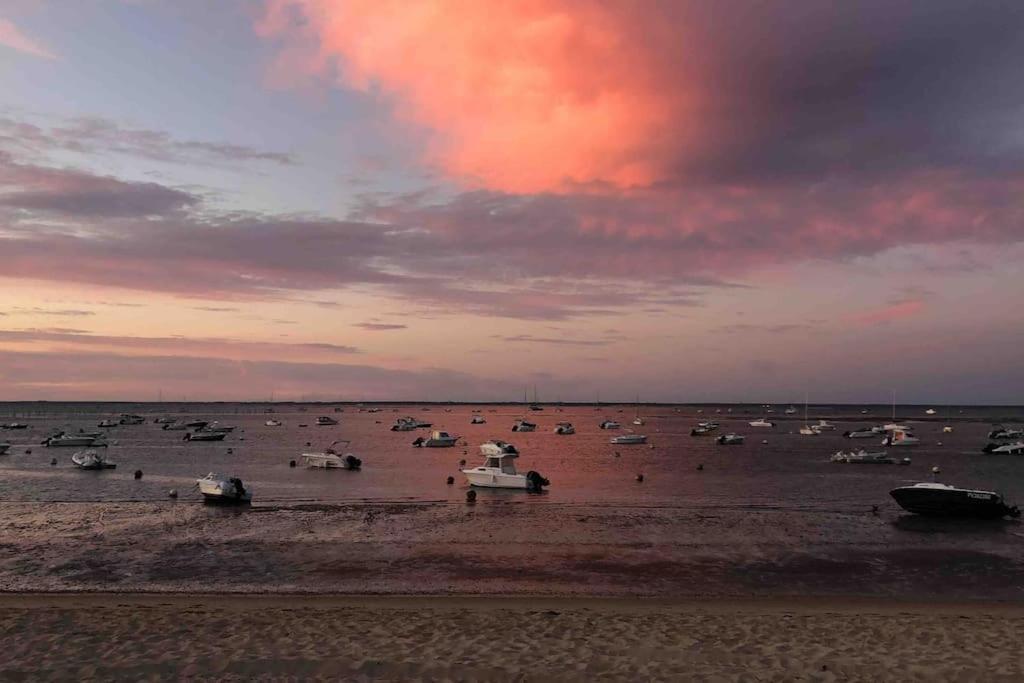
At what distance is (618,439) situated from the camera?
12519cm

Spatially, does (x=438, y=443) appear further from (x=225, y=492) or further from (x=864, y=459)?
(x=225, y=492)

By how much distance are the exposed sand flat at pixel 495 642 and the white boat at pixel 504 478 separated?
36.2m

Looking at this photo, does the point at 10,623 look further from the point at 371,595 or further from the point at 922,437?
the point at 922,437

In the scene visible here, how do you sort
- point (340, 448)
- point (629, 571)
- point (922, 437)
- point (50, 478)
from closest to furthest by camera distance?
point (629, 571) → point (50, 478) → point (340, 448) → point (922, 437)

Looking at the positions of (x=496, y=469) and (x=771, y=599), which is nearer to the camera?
(x=771, y=599)

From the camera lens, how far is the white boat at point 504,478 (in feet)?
192

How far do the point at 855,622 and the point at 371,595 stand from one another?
595 inches

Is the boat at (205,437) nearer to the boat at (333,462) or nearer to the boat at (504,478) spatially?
the boat at (333,462)

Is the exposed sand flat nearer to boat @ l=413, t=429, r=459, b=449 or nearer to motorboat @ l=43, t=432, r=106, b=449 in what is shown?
boat @ l=413, t=429, r=459, b=449

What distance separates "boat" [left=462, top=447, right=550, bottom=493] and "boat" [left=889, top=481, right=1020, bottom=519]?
85.4 ft

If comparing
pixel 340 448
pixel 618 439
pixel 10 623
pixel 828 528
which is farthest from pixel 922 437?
pixel 10 623

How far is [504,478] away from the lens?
5906 centimetres

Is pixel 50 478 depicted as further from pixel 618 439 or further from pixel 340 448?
pixel 618 439

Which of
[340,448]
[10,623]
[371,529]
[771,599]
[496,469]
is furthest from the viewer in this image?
[340,448]
